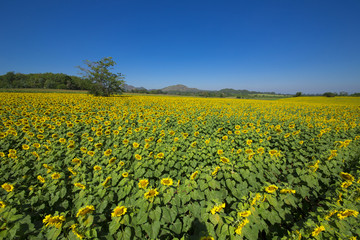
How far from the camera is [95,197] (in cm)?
241

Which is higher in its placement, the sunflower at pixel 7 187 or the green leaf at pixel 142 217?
the sunflower at pixel 7 187

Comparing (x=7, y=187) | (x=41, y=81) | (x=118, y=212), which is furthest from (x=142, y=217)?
(x=41, y=81)

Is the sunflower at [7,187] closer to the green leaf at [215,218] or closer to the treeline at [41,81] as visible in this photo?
the green leaf at [215,218]

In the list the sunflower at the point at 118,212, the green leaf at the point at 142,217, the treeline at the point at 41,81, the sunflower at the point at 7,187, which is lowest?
the green leaf at the point at 142,217

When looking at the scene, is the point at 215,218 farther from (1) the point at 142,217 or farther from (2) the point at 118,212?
(2) the point at 118,212

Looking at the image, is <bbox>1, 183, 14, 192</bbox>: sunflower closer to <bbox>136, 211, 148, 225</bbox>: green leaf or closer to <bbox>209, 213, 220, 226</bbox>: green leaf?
<bbox>136, 211, 148, 225</bbox>: green leaf

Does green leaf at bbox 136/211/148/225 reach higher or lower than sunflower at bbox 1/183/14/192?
lower

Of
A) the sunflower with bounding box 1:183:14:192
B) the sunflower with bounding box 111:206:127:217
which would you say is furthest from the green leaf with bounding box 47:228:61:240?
the sunflower with bounding box 1:183:14:192

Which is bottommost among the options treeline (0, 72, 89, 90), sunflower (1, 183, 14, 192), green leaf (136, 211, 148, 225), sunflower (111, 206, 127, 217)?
green leaf (136, 211, 148, 225)

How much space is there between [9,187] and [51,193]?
1.94 ft

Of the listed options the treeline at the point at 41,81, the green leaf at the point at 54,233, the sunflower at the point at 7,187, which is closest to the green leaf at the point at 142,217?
the green leaf at the point at 54,233

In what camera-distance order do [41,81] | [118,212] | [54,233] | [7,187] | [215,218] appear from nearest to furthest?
1. [54,233]
2. [118,212]
3. [215,218]
4. [7,187]
5. [41,81]

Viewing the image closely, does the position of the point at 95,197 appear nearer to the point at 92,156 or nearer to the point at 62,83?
the point at 92,156

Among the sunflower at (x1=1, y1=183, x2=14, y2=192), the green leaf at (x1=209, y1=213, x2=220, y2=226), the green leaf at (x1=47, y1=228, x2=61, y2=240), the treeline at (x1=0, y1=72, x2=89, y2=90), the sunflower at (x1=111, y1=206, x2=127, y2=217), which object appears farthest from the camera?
the treeline at (x1=0, y1=72, x2=89, y2=90)
